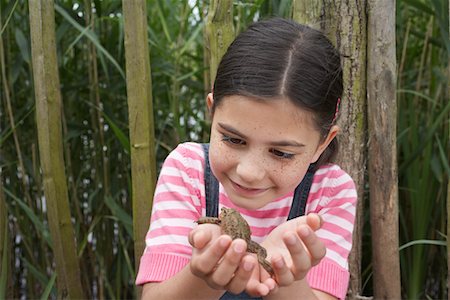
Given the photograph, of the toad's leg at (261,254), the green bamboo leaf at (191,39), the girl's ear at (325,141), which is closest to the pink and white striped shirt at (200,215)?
the girl's ear at (325,141)

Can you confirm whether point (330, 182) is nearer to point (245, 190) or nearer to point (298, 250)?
point (245, 190)

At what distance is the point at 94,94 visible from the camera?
2.09 meters

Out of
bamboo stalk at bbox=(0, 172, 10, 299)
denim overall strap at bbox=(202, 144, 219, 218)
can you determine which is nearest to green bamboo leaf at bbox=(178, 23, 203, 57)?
bamboo stalk at bbox=(0, 172, 10, 299)

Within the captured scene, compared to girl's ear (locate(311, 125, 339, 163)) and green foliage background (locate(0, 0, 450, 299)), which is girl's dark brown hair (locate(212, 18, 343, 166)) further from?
green foliage background (locate(0, 0, 450, 299))

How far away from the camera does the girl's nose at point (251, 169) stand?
1.15 metres

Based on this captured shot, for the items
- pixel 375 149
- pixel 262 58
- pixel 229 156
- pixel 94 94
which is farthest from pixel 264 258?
pixel 94 94

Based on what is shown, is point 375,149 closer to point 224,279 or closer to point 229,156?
point 229,156

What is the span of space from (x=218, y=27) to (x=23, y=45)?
24.9 inches

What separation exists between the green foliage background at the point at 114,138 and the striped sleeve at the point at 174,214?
2.01 feet

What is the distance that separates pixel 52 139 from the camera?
1620 mm

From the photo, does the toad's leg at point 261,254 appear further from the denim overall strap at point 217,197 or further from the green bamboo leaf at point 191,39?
the green bamboo leaf at point 191,39

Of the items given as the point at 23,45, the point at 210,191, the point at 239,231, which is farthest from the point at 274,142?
the point at 23,45

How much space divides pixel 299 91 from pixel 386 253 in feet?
1.90

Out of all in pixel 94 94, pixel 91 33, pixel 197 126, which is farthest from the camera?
pixel 197 126
